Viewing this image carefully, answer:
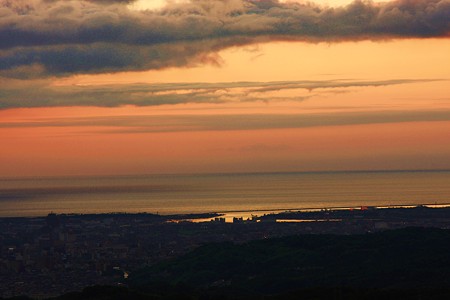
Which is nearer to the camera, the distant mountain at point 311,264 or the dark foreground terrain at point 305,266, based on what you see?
the dark foreground terrain at point 305,266

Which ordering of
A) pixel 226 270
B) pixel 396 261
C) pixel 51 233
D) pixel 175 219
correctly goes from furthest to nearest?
pixel 175 219 < pixel 51 233 < pixel 226 270 < pixel 396 261

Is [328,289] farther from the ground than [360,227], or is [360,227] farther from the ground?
[360,227]

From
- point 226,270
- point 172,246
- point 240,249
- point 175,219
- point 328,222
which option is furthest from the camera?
point 175,219

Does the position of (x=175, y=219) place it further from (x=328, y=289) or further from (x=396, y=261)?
(x=328, y=289)

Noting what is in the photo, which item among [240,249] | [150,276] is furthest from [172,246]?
[150,276]

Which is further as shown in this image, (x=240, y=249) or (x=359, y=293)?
(x=240, y=249)

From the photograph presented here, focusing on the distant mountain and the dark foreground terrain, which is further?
the distant mountain

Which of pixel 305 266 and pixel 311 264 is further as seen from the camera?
pixel 311 264

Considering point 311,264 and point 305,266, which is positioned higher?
point 311,264
